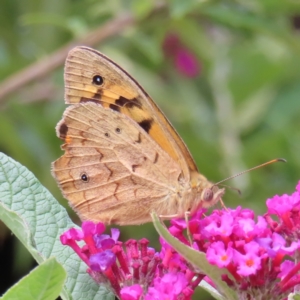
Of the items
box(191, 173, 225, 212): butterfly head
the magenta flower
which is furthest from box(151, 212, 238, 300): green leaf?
the magenta flower

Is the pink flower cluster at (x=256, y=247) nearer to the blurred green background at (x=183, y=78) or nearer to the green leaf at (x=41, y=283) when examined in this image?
the green leaf at (x=41, y=283)

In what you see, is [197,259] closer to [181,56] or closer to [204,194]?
[204,194]

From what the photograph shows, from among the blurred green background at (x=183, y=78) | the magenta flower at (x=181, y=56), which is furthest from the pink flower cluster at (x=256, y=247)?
the magenta flower at (x=181, y=56)

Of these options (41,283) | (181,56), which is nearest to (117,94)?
(41,283)

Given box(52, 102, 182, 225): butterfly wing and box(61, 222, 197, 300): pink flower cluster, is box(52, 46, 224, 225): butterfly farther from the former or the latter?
box(61, 222, 197, 300): pink flower cluster

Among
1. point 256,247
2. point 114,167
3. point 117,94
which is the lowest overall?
point 256,247

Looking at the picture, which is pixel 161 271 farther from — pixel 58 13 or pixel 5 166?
pixel 58 13

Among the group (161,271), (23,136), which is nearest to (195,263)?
(161,271)
